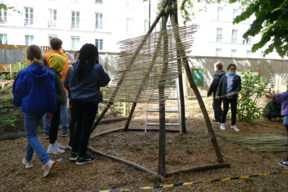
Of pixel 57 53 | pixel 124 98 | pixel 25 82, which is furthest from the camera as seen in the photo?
pixel 57 53

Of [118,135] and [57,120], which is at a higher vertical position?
[57,120]

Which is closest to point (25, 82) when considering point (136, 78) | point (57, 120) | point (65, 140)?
point (57, 120)

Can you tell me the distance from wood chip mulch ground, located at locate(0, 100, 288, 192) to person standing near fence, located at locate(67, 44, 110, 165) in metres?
0.41

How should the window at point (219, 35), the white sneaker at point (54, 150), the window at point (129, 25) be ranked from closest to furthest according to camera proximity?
the white sneaker at point (54, 150) → the window at point (129, 25) → the window at point (219, 35)

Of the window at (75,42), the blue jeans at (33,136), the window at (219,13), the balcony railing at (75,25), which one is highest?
the window at (219,13)

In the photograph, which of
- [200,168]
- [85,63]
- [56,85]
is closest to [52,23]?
[56,85]

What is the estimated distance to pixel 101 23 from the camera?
23.5 metres

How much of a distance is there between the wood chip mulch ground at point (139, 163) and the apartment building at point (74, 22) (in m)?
20.4

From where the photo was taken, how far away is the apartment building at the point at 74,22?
71.8 ft

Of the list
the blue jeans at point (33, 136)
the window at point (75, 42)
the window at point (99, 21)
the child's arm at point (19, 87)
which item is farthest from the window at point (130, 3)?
the blue jeans at point (33, 136)

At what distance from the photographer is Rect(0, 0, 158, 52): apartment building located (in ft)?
71.8

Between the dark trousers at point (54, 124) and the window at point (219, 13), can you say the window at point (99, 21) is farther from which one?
the dark trousers at point (54, 124)

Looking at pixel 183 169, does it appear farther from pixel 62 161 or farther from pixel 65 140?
pixel 65 140

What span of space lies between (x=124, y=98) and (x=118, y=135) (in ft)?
5.48
